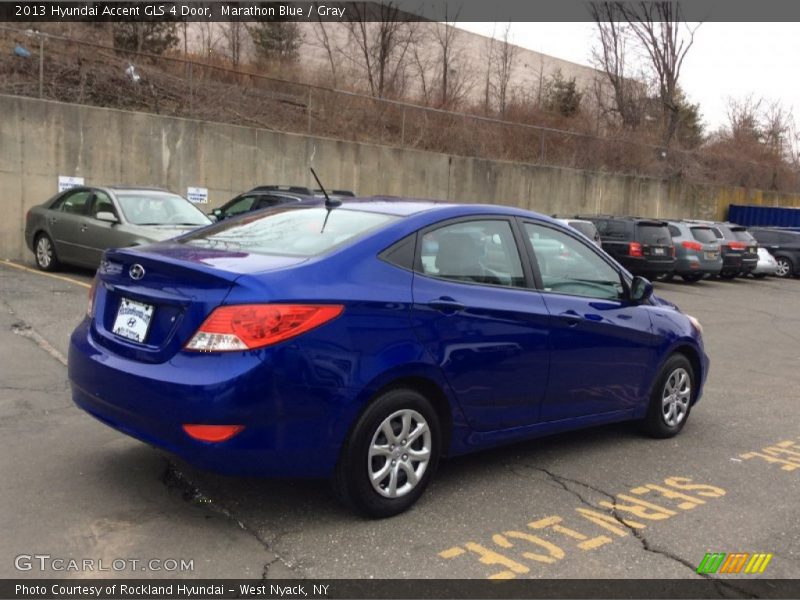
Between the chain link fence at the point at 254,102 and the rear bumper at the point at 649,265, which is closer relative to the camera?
the chain link fence at the point at 254,102

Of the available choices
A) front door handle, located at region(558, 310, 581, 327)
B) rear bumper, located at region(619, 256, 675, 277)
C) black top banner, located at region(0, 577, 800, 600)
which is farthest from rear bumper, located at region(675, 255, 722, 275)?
black top banner, located at region(0, 577, 800, 600)

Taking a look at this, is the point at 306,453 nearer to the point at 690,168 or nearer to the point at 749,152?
the point at 690,168

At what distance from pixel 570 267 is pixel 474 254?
3.00 feet

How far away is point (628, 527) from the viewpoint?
166 inches

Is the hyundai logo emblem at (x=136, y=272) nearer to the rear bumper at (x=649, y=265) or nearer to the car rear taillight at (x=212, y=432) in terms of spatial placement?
the car rear taillight at (x=212, y=432)

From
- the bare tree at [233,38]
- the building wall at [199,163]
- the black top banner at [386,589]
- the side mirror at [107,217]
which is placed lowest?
the black top banner at [386,589]

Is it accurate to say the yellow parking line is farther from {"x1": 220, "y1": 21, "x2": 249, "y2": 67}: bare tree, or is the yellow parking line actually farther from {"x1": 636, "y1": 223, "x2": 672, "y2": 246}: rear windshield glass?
{"x1": 220, "y1": 21, "x2": 249, "y2": 67}: bare tree

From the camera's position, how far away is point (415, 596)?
11.0ft

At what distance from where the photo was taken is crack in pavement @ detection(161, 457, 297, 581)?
358cm

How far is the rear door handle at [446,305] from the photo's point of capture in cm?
418

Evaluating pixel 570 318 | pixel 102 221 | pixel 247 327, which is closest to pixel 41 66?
pixel 102 221

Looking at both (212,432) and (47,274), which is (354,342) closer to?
(212,432)

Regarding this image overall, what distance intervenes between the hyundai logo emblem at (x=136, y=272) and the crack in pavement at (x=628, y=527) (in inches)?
102

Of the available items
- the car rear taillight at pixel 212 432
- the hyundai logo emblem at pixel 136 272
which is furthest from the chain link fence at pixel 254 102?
the car rear taillight at pixel 212 432
